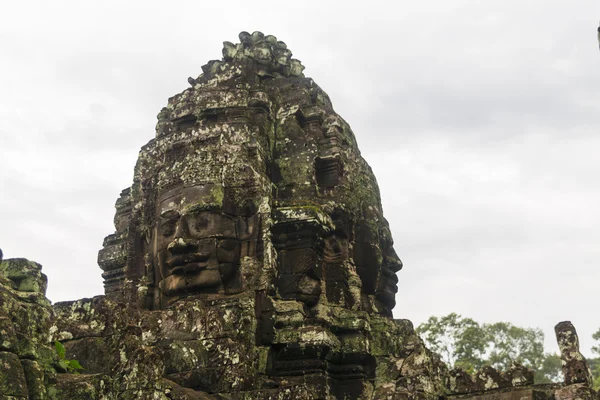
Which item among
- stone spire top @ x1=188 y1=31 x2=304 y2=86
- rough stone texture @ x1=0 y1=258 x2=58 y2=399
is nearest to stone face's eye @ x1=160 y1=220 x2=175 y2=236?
stone spire top @ x1=188 y1=31 x2=304 y2=86

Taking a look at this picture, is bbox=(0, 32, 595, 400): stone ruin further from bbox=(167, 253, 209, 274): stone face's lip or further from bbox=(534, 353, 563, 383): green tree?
bbox=(534, 353, 563, 383): green tree

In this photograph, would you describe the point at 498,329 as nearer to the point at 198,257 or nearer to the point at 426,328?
the point at 426,328

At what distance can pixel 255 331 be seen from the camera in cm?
1036

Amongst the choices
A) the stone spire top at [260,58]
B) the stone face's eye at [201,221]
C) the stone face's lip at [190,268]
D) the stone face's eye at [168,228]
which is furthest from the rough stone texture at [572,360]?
the stone spire top at [260,58]

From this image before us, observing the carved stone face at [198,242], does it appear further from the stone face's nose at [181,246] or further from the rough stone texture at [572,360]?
the rough stone texture at [572,360]

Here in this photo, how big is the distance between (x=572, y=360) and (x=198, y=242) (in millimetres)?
5870

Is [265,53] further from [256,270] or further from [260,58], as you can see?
[256,270]

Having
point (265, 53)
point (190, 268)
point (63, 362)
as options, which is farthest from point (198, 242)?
point (63, 362)

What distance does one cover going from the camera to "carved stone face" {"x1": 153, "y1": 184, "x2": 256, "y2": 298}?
1113cm

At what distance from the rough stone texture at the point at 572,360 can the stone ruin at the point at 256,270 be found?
0.07 ft

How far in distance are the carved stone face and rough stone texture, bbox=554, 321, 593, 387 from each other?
16.5ft

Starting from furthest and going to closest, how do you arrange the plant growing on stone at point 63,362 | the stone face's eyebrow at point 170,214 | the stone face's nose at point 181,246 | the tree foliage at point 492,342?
the tree foliage at point 492,342 < the stone face's eyebrow at point 170,214 < the stone face's nose at point 181,246 < the plant growing on stone at point 63,362

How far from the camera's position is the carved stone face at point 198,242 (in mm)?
11133

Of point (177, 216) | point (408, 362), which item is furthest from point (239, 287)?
point (408, 362)
